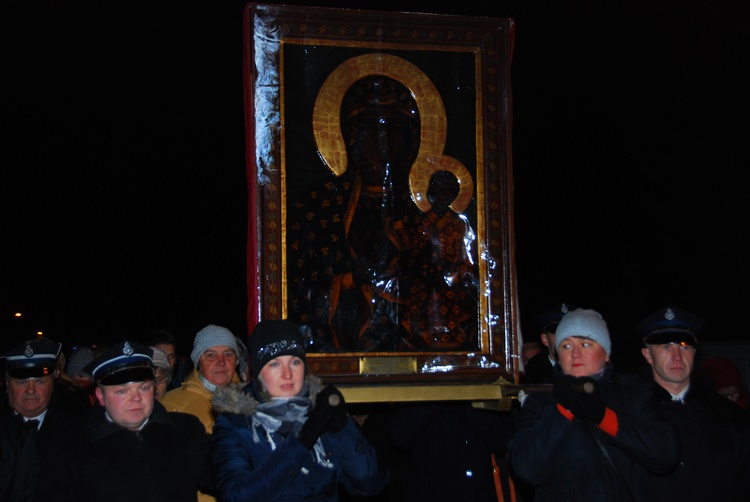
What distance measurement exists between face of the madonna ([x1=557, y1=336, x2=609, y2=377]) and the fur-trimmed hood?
1.00m

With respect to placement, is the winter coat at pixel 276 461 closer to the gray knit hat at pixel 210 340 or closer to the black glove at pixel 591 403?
the black glove at pixel 591 403

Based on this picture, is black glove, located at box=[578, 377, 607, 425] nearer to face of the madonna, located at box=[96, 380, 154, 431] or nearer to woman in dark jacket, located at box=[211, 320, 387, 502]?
woman in dark jacket, located at box=[211, 320, 387, 502]

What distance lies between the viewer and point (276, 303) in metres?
3.71

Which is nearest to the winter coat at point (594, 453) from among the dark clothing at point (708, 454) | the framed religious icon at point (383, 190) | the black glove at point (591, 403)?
the black glove at point (591, 403)

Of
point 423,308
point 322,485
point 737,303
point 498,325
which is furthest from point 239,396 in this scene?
point 737,303

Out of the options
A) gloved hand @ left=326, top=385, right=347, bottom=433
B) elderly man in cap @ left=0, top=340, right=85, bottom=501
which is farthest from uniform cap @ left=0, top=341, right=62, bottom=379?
gloved hand @ left=326, top=385, right=347, bottom=433

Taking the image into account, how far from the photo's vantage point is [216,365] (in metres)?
4.22

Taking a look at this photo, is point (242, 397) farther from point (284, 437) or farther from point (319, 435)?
point (319, 435)

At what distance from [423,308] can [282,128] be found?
112 centimetres

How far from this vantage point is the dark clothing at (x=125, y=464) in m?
2.97

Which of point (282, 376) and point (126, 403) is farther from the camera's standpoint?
point (126, 403)

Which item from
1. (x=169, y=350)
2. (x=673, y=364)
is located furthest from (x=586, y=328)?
(x=169, y=350)

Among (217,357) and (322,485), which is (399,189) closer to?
(217,357)

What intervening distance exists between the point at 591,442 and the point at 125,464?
178 centimetres
